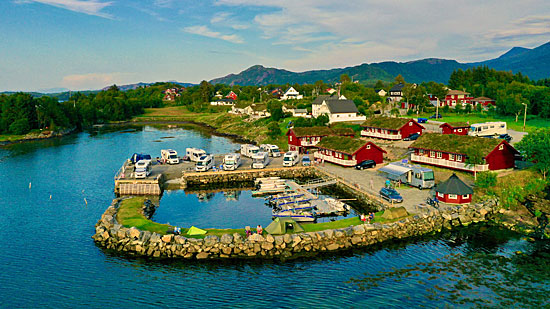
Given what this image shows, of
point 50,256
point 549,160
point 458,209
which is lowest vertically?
point 50,256

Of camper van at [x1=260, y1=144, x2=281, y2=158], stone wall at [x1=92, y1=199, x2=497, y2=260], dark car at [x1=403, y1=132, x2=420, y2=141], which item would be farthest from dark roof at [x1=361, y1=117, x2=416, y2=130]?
stone wall at [x1=92, y1=199, x2=497, y2=260]

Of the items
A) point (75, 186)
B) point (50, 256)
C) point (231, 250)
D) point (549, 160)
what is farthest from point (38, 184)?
point (549, 160)

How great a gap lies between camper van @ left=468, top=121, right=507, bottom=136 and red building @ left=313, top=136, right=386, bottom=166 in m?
17.6

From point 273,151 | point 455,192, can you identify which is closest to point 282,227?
point 455,192

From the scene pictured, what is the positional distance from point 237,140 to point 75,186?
51.7m

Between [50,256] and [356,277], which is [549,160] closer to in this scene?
[356,277]

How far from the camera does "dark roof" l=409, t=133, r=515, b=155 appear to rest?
44.7 metres

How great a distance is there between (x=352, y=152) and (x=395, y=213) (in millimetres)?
20370

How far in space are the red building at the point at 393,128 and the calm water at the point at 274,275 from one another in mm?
32698

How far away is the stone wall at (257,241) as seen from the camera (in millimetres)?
30219

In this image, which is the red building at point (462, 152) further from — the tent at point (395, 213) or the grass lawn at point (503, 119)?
the grass lawn at point (503, 119)

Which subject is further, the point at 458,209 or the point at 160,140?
the point at 160,140

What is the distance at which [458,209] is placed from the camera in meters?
36.1

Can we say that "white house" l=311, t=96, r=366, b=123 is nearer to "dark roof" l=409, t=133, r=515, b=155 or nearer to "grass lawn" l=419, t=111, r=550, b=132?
"grass lawn" l=419, t=111, r=550, b=132
